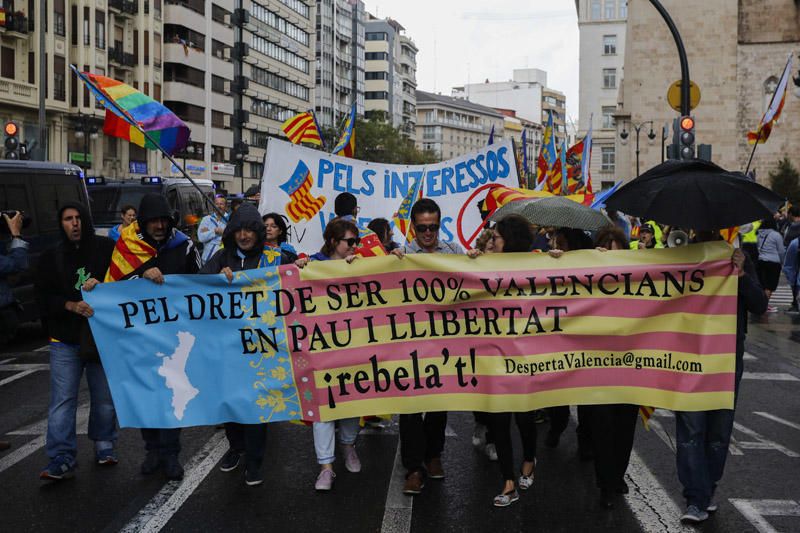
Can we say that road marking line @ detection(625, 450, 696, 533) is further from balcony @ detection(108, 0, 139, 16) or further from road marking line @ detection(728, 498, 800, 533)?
balcony @ detection(108, 0, 139, 16)

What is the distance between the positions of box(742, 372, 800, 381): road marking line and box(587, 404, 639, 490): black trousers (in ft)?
18.1

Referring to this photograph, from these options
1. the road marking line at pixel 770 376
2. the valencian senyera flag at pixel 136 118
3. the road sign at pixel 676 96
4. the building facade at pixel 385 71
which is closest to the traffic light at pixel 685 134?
the road sign at pixel 676 96

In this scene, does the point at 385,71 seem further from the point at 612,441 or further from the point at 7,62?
the point at 612,441

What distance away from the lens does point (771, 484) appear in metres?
6.46

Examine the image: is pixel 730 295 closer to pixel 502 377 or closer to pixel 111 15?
pixel 502 377

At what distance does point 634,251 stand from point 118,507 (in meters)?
3.58

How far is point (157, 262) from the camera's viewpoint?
6.66 metres

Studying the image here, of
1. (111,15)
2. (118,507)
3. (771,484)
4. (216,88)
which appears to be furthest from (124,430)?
(216,88)

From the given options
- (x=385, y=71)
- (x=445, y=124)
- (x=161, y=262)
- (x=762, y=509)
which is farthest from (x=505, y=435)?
(x=445, y=124)

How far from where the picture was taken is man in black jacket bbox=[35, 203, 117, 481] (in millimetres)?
6414

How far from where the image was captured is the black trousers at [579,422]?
23.3 feet

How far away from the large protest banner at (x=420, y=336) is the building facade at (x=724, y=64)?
41.9 meters

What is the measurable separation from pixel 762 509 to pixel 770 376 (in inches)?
223

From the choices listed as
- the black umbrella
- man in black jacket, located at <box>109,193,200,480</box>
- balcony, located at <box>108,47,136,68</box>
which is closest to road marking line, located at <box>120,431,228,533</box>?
man in black jacket, located at <box>109,193,200,480</box>
